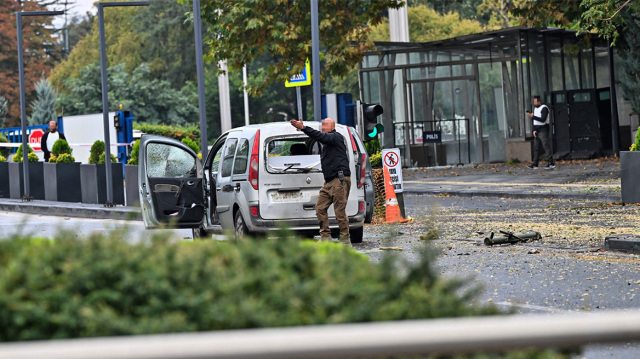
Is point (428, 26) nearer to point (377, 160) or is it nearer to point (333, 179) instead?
point (377, 160)

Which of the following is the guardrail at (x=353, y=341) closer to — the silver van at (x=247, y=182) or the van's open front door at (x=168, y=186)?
the silver van at (x=247, y=182)

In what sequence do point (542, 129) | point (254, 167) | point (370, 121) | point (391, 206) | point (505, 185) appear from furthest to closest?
point (542, 129) → point (505, 185) → point (370, 121) → point (391, 206) → point (254, 167)

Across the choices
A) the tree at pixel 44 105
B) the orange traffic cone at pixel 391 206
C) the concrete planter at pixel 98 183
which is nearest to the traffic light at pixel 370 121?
the orange traffic cone at pixel 391 206

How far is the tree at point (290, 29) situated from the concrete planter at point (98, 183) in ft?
18.5

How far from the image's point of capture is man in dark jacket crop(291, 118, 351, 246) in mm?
13898

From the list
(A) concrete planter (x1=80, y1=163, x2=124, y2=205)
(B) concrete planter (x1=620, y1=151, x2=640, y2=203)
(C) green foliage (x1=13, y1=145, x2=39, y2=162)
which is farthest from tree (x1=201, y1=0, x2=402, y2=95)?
(B) concrete planter (x1=620, y1=151, x2=640, y2=203)

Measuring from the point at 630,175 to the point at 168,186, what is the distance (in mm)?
6961

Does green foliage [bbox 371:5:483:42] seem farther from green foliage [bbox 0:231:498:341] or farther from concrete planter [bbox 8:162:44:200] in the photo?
green foliage [bbox 0:231:498:341]

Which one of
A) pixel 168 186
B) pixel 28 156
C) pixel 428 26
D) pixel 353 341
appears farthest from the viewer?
pixel 428 26

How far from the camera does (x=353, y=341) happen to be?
2600mm

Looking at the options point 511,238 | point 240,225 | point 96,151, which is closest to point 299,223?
point 240,225

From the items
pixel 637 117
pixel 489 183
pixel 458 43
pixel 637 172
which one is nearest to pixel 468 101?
pixel 458 43

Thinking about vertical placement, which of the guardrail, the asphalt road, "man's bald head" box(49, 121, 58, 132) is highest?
"man's bald head" box(49, 121, 58, 132)

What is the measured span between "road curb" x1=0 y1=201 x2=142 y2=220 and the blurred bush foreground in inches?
709
